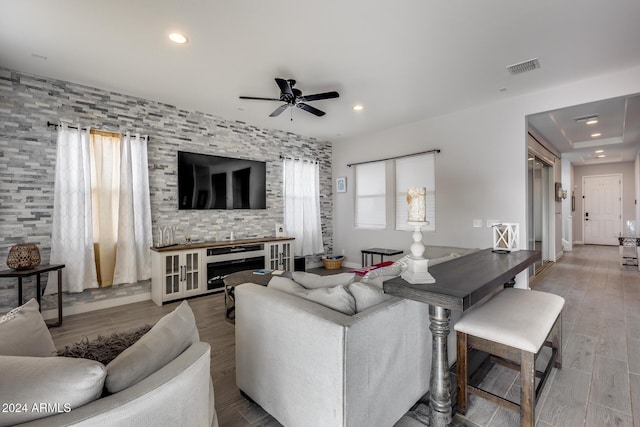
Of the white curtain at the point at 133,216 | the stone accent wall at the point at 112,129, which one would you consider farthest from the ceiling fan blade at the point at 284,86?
the white curtain at the point at 133,216

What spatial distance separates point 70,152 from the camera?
346 cm

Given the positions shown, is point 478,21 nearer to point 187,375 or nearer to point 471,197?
point 471,197

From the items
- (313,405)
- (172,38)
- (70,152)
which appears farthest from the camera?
(70,152)

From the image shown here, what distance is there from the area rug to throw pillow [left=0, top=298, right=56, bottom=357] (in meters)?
0.08

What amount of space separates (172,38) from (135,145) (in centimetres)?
187

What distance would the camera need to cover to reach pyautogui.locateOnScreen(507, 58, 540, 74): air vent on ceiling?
3.05 meters

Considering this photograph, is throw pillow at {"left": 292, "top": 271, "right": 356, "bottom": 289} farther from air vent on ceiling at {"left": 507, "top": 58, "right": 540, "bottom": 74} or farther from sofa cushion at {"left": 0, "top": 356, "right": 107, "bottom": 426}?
air vent on ceiling at {"left": 507, "top": 58, "right": 540, "bottom": 74}

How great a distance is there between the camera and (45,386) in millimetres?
751

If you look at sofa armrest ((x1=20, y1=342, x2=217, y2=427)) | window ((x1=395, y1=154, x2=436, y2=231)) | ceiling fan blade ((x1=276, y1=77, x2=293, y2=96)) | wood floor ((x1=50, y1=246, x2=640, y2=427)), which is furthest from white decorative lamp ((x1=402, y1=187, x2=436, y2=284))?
window ((x1=395, y1=154, x2=436, y2=231))

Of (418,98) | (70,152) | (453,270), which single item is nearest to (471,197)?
(418,98)

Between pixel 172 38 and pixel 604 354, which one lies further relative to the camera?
pixel 172 38

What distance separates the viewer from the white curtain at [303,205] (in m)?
5.77

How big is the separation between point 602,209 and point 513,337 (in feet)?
35.0

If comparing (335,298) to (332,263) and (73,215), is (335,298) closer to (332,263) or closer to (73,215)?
(73,215)
